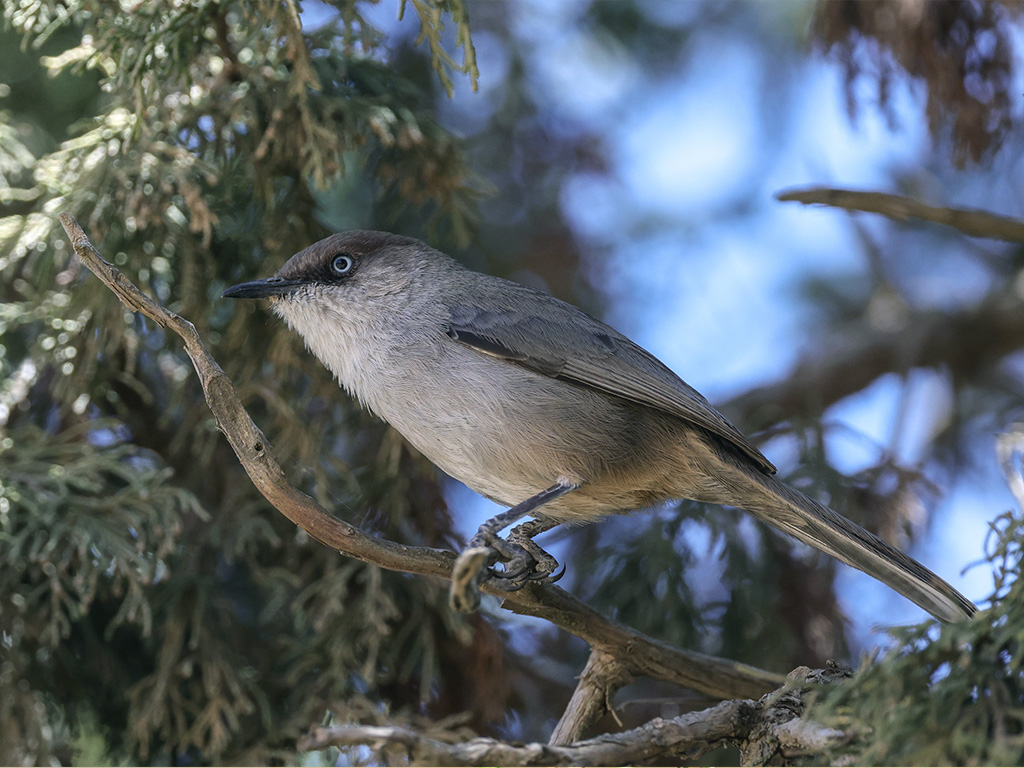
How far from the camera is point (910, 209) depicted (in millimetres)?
3748

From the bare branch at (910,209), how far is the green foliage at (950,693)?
5.77 feet

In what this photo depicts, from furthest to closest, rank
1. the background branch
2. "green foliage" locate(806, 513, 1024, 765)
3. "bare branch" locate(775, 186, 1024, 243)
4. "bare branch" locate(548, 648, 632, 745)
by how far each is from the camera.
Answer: the background branch < "bare branch" locate(775, 186, 1024, 243) < "bare branch" locate(548, 648, 632, 745) < "green foliage" locate(806, 513, 1024, 765)

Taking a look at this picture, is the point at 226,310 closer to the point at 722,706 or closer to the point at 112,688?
the point at 112,688

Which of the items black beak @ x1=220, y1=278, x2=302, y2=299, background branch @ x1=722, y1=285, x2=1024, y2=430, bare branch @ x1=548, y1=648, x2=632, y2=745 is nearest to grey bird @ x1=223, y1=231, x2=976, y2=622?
black beak @ x1=220, y1=278, x2=302, y2=299

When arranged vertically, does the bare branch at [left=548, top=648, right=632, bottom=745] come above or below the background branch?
below

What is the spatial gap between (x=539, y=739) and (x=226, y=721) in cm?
153

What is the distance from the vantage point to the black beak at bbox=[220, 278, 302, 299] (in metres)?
3.68

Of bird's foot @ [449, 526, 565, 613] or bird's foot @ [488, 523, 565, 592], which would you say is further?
bird's foot @ [488, 523, 565, 592]

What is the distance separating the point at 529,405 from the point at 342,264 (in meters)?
1.07

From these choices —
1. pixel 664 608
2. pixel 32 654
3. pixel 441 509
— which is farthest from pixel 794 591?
pixel 32 654

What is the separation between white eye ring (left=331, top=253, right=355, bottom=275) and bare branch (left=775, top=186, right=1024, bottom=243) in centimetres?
175

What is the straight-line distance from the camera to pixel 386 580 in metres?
4.17

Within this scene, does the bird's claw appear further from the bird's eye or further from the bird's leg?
the bird's eye

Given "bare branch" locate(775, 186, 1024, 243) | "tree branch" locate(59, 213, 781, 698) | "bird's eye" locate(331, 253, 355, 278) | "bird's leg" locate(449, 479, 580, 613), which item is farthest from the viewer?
"bird's eye" locate(331, 253, 355, 278)
